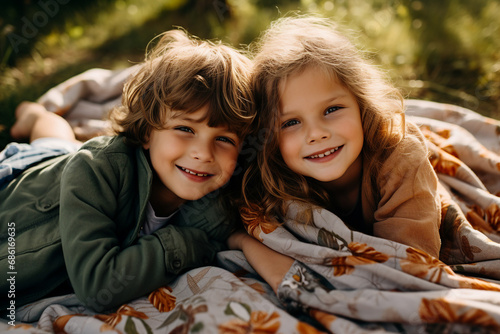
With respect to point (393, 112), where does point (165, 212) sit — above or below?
below

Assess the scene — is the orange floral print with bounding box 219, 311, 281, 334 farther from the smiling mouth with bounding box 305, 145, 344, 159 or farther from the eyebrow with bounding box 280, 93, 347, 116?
the eyebrow with bounding box 280, 93, 347, 116

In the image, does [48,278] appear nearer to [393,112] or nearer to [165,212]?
[165,212]

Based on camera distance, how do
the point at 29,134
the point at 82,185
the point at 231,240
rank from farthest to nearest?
the point at 29,134, the point at 231,240, the point at 82,185

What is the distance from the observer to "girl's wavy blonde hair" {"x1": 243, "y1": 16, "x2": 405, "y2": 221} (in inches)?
61.5

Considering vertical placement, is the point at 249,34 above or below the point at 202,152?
above

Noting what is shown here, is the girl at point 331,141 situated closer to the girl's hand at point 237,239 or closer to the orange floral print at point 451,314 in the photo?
the girl's hand at point 237,239

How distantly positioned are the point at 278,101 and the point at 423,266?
0.76 m

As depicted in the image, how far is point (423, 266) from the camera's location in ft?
4.41

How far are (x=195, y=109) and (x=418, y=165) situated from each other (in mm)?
858

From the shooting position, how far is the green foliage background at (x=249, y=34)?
121 inches

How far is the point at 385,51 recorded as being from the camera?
3336 mm

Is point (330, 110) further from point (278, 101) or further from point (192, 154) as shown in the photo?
point (192, 154)

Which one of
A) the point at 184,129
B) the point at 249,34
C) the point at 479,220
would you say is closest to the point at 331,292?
the point at 184,129

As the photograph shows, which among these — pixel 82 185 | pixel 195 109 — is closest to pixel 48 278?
pixel 82 185
